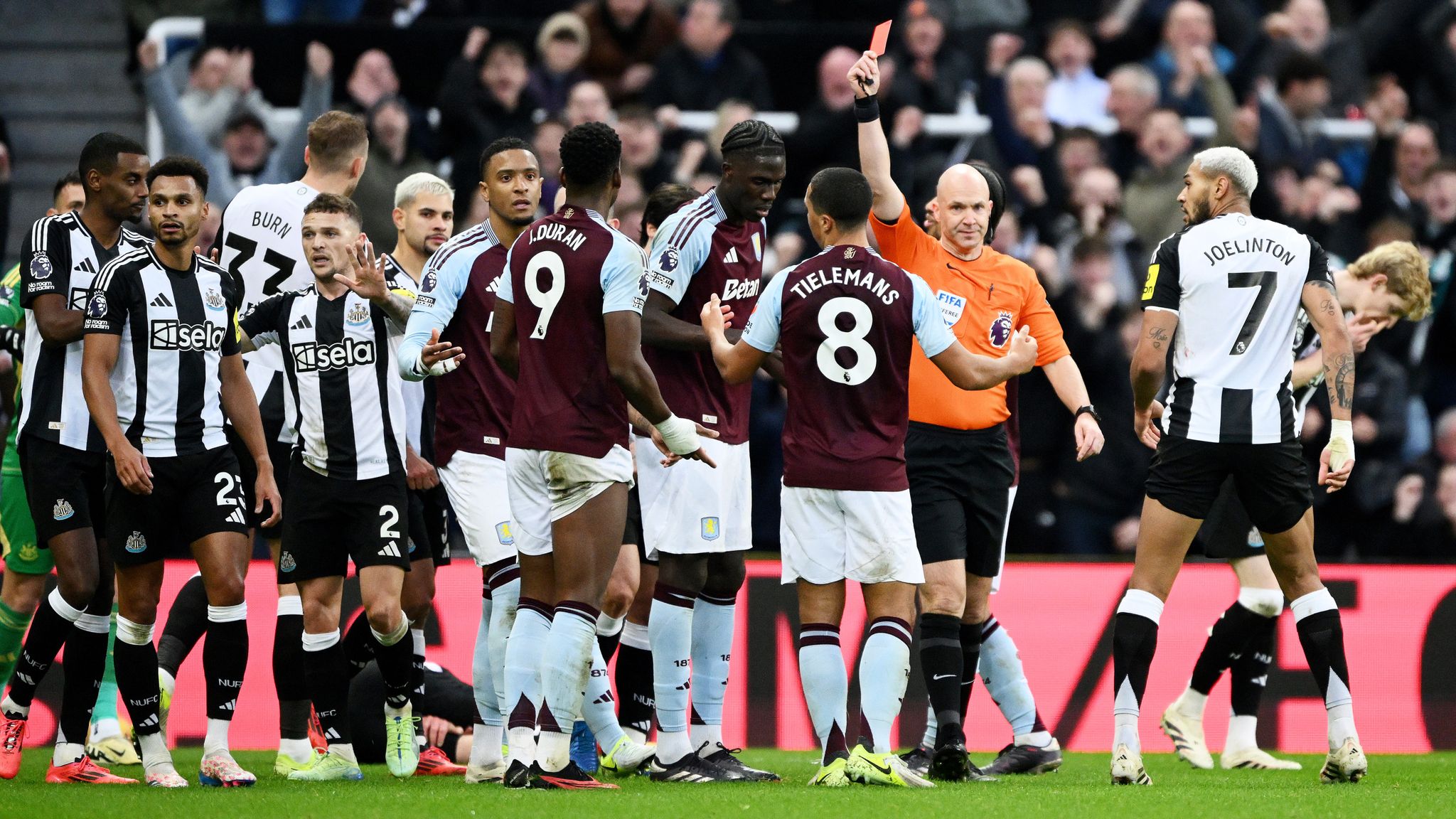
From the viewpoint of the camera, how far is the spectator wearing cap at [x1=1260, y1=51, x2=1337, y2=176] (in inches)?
515

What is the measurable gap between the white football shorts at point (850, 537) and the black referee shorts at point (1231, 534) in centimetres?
218

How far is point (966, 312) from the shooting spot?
25.1ft

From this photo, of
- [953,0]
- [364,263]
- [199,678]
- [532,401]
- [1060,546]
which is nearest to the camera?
[532,401]

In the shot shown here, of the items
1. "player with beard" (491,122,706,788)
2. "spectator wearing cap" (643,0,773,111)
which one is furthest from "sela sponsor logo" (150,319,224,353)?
"spectator wearing cap" (643,0,773,111)

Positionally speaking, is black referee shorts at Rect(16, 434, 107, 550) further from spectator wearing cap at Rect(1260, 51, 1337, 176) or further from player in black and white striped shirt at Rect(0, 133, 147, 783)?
spectator wearing cap at Rect(1260, 51, 1337, 176)

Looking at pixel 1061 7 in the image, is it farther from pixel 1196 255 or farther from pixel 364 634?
pixel 364 634

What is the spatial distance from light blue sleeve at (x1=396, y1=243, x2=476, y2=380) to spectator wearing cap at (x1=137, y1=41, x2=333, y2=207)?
5.19 meters

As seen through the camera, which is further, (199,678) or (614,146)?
(199,678)

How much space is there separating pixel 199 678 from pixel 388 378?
2.95 m

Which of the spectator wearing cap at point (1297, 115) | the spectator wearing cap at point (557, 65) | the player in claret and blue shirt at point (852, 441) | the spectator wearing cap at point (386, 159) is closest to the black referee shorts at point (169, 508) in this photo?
the player in claret and blue shirt at point (852, 441)

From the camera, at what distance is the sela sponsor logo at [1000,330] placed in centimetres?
763

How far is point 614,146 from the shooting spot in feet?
22.0

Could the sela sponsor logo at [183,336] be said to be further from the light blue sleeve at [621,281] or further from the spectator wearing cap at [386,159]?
the spectator wearing cap at [386,159]

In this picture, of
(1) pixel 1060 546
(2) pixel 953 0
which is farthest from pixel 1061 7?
(1) pixel 1060 546
